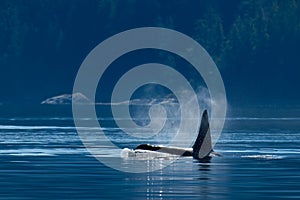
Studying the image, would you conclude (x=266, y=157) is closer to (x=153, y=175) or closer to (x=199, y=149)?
(x=199, y=149)

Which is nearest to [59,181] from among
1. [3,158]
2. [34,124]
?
[3,158]

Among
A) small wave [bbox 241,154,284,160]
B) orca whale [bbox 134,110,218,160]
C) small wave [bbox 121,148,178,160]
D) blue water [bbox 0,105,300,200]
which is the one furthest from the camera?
small wave [bbox 121,148,178,160]

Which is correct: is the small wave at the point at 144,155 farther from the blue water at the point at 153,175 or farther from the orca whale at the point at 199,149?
the blue water at the point at 153,175

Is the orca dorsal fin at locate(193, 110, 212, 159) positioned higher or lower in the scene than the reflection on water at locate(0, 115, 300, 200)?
higher

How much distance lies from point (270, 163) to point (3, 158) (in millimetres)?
16150

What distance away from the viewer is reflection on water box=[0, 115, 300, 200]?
6178cm

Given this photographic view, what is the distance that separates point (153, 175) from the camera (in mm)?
72688

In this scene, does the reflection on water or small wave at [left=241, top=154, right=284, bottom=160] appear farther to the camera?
small wave at [left=241, top=154, right=284, bottom=160]

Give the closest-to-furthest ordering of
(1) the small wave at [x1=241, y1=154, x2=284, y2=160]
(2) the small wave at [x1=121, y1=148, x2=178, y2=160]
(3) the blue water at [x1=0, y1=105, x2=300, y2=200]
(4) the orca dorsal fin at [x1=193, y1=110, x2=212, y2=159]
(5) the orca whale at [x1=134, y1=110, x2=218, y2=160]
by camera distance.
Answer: (3) the blue water at [x1=0, y1=105, x2=300, y2=200]
(1) the small wave at [x1=241, y1=154, x2=284, y2=160]
(4) the orca dorsal fin at [x1=193, y1=110, x2=212, y2=159]
(5) the orca whale at [x1=134, y1=110, x2=218, y2=160]
(2) the small wave at [x1=121, y1=148, x2=178, y2=160]

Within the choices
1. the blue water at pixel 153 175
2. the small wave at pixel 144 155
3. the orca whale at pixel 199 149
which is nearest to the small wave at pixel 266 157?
the blue water at pixel 153 175

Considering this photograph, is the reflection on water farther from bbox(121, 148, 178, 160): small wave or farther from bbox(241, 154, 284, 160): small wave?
bbox(121, 148, 178, 160): small wave

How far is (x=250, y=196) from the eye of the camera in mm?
60531

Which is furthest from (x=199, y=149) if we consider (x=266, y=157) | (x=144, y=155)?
(x=266, y=157)

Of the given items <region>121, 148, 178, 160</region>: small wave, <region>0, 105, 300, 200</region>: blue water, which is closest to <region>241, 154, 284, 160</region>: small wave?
<region>0, 105, 300, 200</region>: blue water
